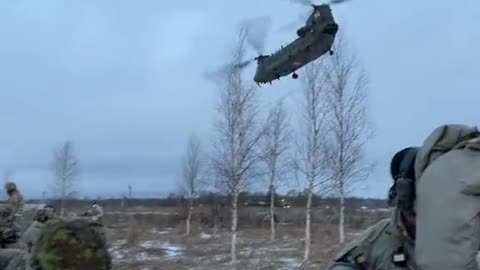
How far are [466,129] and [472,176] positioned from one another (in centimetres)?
22

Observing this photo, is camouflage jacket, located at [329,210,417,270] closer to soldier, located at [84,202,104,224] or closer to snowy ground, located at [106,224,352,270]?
soldier, located at [84,202,104,224]

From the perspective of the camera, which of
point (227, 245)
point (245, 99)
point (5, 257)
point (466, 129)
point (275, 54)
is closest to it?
point (466, 129)

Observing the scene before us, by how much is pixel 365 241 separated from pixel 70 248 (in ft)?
2.88

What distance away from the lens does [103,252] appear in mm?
2645

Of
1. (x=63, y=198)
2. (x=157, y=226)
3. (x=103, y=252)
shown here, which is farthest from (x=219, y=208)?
(x=103, y=252)

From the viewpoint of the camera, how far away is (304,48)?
70.3 ft

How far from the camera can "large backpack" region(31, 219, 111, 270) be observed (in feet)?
8.48

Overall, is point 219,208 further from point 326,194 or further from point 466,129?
point 466,129

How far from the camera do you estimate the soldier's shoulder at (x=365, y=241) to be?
2.63 meters

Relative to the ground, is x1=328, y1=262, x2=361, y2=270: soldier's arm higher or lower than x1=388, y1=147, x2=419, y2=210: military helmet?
lower

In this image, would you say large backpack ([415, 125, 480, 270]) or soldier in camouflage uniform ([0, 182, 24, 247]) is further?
soldier in camouflage uniform ([0, 182, 24, 247])

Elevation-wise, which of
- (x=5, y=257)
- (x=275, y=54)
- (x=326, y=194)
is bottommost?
(x=5, y=257)

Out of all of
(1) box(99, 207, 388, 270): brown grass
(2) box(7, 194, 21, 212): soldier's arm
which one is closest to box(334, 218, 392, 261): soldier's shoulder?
(2) box(7, 194, 21, 212): soldier's arm

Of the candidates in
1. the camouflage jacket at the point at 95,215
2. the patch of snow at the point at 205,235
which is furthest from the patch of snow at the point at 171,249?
the camouflage jacket at the point at 95,215
